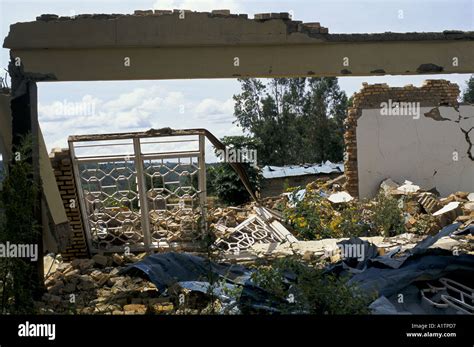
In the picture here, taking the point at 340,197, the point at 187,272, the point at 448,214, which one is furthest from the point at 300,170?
the point at 187,272

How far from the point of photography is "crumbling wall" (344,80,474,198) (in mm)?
14828

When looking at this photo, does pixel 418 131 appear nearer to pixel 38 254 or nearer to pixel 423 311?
pixel 423 311

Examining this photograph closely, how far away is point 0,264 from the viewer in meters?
5.59

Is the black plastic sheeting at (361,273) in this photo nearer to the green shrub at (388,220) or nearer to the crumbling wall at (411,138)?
the green shrub at (388,220)

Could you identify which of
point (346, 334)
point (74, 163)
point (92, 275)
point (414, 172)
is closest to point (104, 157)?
point (74, 163)

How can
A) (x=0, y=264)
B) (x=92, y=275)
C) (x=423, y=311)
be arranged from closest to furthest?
(x=0, y=264) → (x=423, y=311) → (x=92, y=275)

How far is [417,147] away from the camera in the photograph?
14891mm

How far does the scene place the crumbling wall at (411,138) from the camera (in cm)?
1483

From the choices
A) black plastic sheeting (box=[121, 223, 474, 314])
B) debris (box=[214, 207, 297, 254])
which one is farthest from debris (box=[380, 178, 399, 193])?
black plastic sheeting (box=[121, 223, 474, 314])

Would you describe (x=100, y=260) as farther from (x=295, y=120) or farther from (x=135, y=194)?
(x=295, y=120)

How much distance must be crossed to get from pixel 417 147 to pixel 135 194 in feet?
25.8

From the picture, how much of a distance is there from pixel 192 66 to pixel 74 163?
3.18m

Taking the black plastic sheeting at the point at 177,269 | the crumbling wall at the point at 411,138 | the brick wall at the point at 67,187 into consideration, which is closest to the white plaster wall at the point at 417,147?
the crumbling wall at the point at 411,138

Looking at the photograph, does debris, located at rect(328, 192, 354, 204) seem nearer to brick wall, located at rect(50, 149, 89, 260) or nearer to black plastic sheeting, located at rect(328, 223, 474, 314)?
brick wall, located at rect(50, 149, 89, 260)
